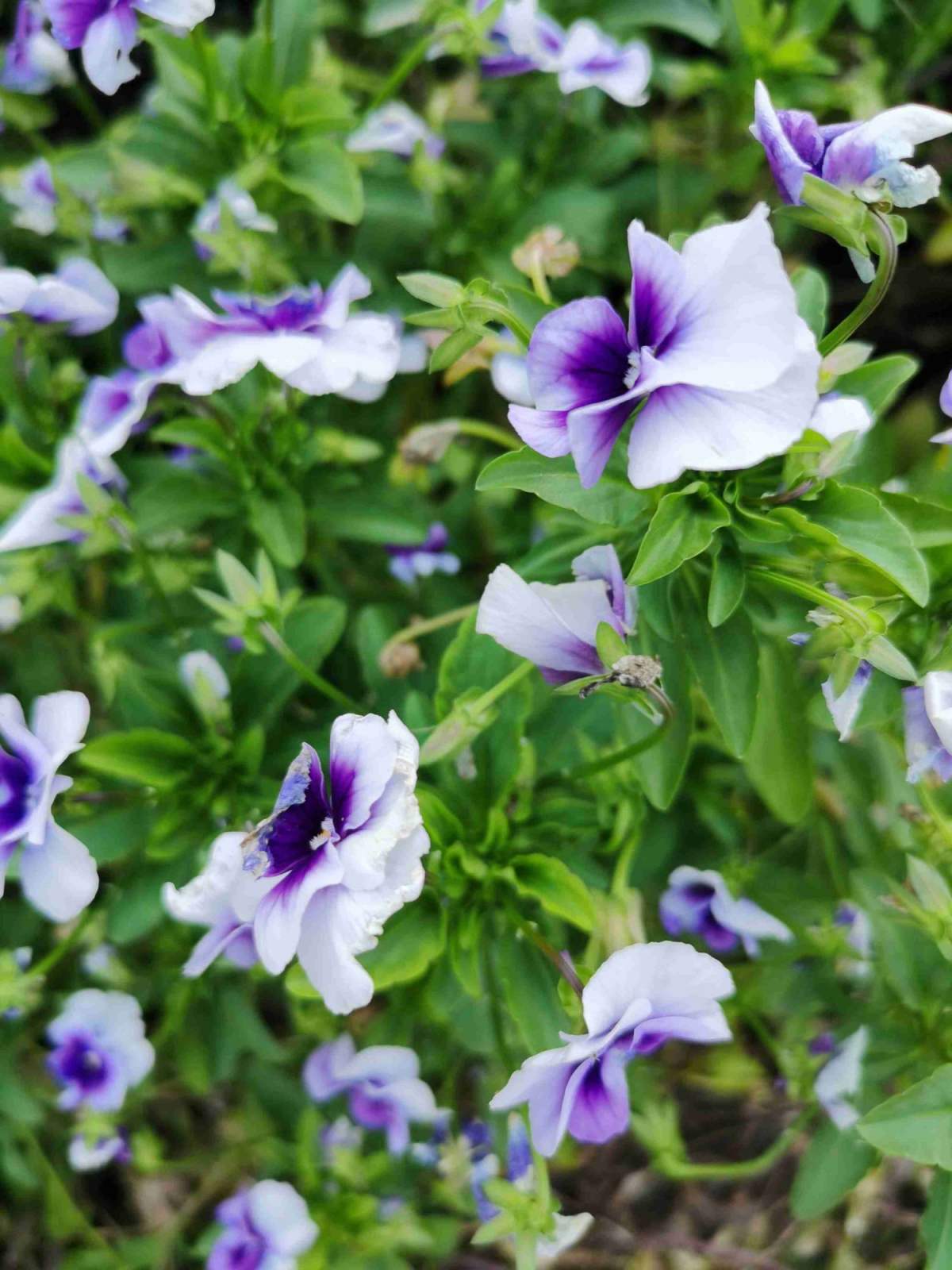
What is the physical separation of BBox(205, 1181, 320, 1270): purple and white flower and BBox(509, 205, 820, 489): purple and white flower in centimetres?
106

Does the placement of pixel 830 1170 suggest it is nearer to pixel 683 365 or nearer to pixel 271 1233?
pixel 271 1233

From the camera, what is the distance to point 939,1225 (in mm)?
1169

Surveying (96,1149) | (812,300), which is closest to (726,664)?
(812,300)

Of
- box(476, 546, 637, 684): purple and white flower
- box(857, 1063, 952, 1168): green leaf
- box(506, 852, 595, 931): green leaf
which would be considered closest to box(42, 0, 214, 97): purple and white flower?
box(476, 546, 637, 684): purple and white flower

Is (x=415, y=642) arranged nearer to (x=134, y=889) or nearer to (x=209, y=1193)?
(x=134, y=889)

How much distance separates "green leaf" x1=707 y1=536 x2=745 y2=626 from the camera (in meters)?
1.01

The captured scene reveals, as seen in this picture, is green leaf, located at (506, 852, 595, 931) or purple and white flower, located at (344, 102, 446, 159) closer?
green leaf, located at (506, 852, 595, 931)

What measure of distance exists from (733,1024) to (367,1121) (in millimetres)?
681

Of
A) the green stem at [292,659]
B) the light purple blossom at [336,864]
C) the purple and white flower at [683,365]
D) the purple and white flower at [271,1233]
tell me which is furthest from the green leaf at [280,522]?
the purple and white flower at [271,1233]

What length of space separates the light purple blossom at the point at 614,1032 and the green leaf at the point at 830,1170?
0.53 metres

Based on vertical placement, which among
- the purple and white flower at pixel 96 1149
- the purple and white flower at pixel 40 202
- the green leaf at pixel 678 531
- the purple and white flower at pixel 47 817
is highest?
the green leaf at pixel 678 531

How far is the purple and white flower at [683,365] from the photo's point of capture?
788mm

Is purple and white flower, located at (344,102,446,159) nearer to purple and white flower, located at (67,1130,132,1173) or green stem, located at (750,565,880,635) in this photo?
green stem, located at (750,565,880,635)

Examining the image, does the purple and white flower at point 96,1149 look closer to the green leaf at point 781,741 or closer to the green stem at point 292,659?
the green stem at point 292,659
